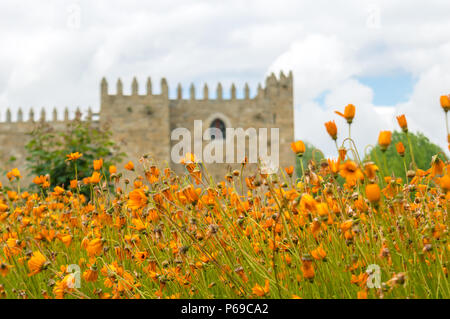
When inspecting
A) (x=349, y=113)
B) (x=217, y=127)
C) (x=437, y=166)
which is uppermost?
(x=217, y=127)

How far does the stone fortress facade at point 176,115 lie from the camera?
82.8 feet

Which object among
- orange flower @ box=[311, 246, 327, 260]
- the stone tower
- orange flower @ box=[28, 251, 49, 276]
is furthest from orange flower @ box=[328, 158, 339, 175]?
the stone tower

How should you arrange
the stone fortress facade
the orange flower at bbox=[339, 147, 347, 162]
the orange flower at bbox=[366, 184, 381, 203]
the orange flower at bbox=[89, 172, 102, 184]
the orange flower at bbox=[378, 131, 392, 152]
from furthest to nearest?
the stone fortress facade
the orange flower at bbox=[89, 172, 102, 184]
the orange flower at bbox=[339, 147, 347, 162]
the orange flower at bbox=[378, 131, 392, 152]
the orange flower at bbox=[366, 184, 381, 203]

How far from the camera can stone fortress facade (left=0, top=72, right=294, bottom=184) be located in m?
25.2

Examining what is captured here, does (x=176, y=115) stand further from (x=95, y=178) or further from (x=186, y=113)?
(x=95, y=178)

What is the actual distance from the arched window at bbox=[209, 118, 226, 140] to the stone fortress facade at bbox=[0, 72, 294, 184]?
0.05 m

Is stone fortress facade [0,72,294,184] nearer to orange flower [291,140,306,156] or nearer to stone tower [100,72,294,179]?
stone tower [100,72,294,179]

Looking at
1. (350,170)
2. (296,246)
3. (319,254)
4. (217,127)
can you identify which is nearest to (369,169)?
(350,170)

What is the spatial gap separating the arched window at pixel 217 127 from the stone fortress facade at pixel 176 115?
0.16ft

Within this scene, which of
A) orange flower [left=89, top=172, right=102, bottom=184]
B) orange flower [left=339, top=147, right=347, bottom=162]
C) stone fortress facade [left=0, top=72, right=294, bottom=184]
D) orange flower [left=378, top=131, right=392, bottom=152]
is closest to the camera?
orange flower [left=378, top=131, right=392, bottom=152]

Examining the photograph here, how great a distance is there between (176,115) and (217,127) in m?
2.39

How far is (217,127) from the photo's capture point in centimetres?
2553

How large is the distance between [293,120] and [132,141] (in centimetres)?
861
